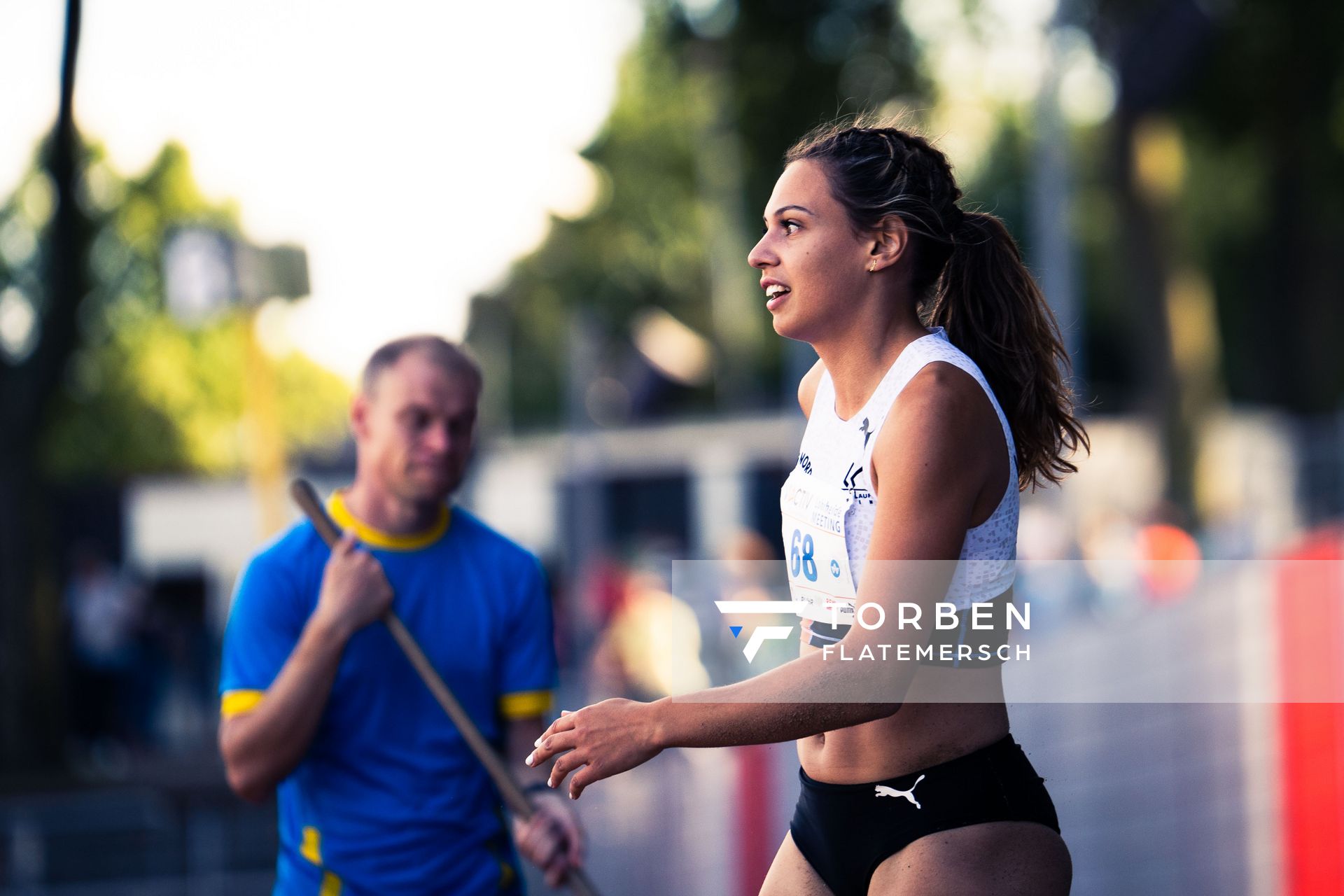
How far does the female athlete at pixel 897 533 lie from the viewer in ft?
6.40

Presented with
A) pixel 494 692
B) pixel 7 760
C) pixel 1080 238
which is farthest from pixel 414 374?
pixel 1080 238

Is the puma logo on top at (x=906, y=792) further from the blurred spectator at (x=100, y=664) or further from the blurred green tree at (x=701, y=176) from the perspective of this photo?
the blurred spectator at (x=100, y=664)

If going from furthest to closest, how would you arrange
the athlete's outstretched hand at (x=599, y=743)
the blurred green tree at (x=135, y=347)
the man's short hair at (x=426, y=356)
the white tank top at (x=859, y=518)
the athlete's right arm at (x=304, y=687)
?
1. the blurred green tree at (x=135, y=347)
2. the man's short hair at (x=426, y=356)
3. the athlete's right arm at (x=304, y=687)
4. the white tank top at (x=859, y=518)
5. the athlete's outstretched hand at (x=599, y=743)

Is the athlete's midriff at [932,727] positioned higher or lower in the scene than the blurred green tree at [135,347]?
lower

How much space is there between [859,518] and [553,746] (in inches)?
19.4

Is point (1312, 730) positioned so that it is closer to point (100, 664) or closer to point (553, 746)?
point (553, 746)

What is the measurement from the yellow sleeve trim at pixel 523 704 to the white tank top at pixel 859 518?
1.19 meters

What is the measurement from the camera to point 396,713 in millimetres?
3135

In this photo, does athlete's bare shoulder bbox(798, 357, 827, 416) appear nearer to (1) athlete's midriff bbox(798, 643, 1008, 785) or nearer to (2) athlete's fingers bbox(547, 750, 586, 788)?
(1) athlete's midriff bbox(798, 643, 1008, 785)

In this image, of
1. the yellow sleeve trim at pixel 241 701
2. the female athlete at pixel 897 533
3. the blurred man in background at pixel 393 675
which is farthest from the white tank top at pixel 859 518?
the yellow sleeve trim at pixel 241 701

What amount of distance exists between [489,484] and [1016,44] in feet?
37.9

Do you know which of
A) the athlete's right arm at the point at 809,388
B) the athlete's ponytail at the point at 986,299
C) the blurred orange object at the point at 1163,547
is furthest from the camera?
the blurred orange object at the point at 1163,547

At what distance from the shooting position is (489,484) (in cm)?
2550

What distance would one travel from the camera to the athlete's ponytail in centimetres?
219
